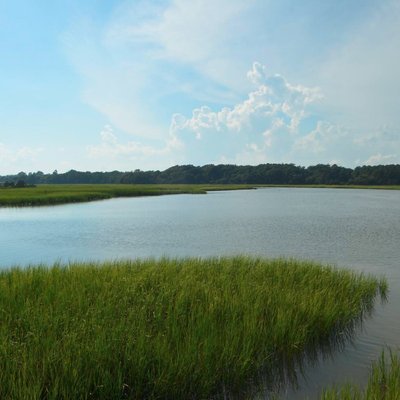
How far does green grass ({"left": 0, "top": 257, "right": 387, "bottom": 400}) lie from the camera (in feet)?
20.6

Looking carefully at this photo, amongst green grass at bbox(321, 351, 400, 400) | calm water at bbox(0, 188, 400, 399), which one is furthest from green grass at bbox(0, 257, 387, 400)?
green grass at bbox(321, 351, 400, 400)

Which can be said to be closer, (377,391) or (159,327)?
(377,391)

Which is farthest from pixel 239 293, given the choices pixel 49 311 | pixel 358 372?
pixel 49 311

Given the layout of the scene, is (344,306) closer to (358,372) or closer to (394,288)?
(358,372)

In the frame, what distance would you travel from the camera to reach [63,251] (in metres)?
23.5

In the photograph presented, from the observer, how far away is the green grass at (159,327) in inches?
248

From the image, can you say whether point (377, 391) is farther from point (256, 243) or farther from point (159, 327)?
point (256, 243)

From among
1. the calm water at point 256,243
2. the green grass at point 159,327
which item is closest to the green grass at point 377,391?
the calm water at point 256,243

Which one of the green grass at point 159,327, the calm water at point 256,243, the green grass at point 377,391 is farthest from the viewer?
the calm water at point 256,243

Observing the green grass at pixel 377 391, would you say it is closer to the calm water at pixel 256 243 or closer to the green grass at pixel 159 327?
the calm water at pixel 256 243

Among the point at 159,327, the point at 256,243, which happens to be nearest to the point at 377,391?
the point at 159,327

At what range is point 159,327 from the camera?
27.1 feet

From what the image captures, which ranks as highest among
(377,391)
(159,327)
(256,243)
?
(159,327)

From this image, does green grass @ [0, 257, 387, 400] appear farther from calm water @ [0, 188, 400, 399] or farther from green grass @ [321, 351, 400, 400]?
green grass @ [321, 351, 400, 400]
